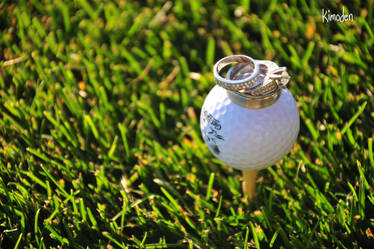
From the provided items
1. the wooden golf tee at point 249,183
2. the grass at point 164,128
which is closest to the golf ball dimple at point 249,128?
the wooden golf tee at point 249,183

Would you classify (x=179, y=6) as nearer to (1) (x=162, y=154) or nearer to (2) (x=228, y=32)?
(2) (x=228, y=32)

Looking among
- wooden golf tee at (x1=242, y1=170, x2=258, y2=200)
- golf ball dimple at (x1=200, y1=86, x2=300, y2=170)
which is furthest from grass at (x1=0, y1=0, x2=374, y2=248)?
golf ball dimple at (x1=200, y1=86, x2=300, y2=170)

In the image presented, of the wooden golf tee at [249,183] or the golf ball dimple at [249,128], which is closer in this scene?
the golf ball dimple at [249,128]

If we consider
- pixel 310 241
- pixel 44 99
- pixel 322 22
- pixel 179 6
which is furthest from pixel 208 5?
pixel 310 241

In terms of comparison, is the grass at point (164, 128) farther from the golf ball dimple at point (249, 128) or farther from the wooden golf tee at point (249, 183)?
the golf ball dimple at point (249, 128)

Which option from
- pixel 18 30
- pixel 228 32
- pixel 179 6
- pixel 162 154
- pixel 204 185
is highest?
pixel 18 30

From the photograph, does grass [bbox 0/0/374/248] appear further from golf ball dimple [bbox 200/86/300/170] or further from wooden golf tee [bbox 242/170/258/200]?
golf ball dimple [bbox 200/86/300/170]
